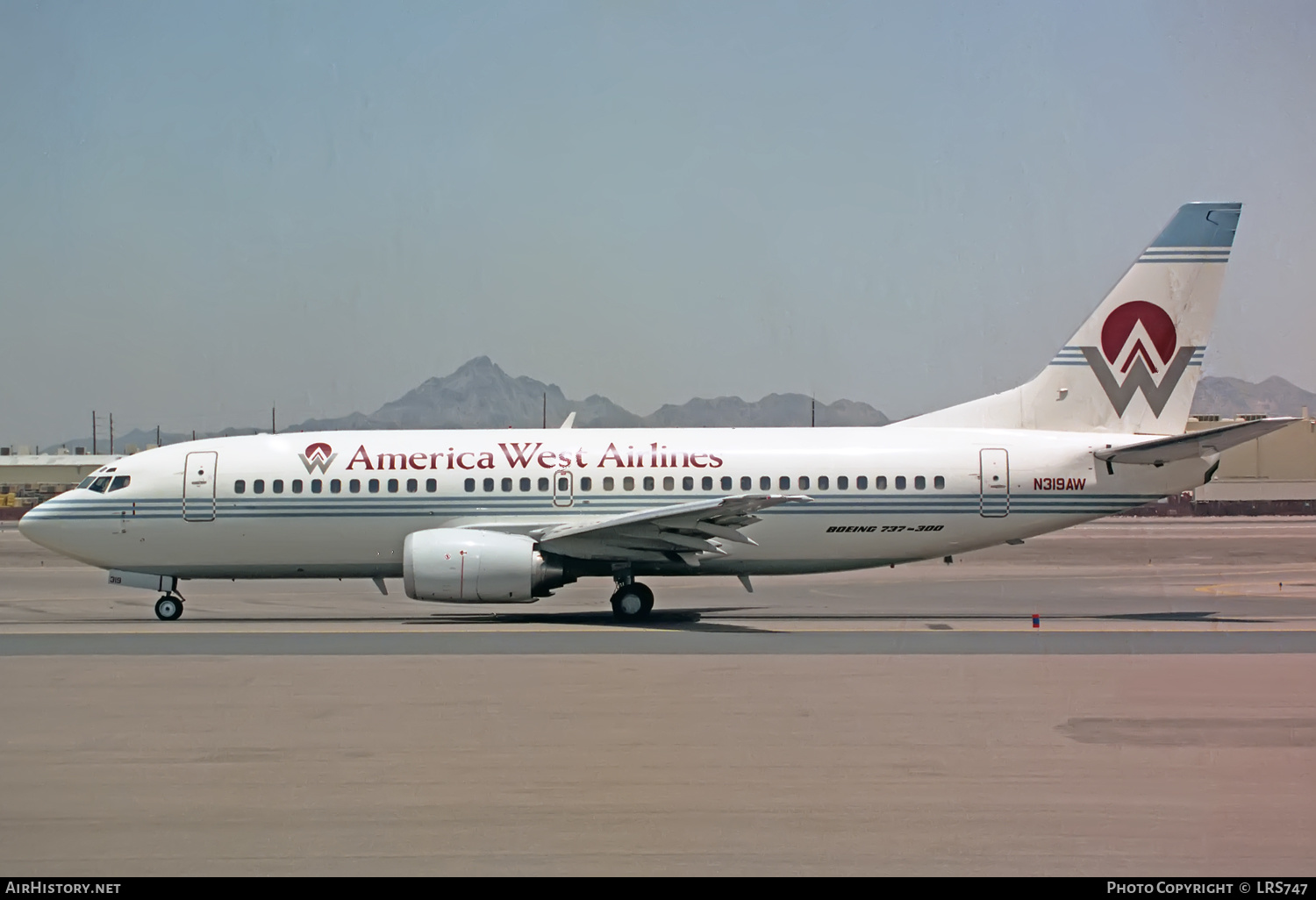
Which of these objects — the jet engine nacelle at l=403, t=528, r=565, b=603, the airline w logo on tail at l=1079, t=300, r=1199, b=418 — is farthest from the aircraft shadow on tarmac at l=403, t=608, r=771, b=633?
the airline w logo on tail at l=1079, t=300, r=1199, b=418

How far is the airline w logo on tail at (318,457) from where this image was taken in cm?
2336

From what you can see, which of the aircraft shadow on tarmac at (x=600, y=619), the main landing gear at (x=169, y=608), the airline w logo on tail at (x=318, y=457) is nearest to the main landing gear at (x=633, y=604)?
the aircraft shadow on tarmac at (x=600, y=619)

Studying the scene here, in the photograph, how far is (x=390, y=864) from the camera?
23.9 feet

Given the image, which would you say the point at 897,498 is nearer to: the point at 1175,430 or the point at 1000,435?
the point at 1000,435

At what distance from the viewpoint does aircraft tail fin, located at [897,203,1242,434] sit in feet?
77.0

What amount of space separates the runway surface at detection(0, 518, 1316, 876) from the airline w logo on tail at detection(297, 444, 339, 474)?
3243mm

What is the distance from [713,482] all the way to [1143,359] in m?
8.39

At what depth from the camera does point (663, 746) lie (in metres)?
10.5

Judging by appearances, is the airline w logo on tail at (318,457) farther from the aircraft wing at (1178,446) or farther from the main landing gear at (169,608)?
the aircraft wing at (1178,446)

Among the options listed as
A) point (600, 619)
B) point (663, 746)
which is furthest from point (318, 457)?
point (663, 746)

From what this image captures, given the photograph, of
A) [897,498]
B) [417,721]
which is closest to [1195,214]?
[897,498]

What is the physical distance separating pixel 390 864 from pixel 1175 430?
65.8 feet

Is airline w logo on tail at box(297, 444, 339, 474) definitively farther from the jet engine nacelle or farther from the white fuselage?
the jet engine nacelle
